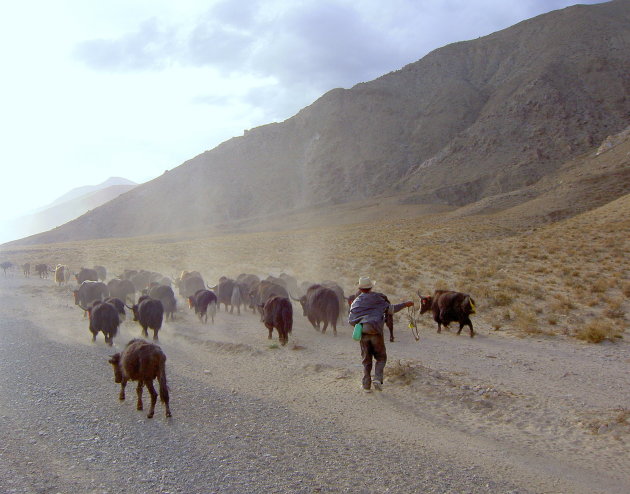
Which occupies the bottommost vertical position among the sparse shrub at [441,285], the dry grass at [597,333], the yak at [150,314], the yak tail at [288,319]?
the dry grass at [597,333]

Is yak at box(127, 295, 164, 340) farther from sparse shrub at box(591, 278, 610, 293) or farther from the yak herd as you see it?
sparse shrub at box(591, 278, 610, 293)

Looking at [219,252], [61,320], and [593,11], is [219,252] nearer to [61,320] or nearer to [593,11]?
[61,320]

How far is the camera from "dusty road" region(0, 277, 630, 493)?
5734 mm

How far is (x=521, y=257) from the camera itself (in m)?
25.1

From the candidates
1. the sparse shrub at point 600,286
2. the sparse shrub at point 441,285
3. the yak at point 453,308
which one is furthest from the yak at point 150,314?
the sparse shrub at point 600,286

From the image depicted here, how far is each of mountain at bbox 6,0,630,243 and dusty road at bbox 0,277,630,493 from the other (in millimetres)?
65895

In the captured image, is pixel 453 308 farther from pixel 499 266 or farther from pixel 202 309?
pixel 499 266

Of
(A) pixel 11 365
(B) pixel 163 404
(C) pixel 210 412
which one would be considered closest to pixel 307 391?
(C) pixel 210 412

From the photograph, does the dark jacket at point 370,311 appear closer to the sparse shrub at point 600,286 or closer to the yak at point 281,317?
the yak at point 281,317

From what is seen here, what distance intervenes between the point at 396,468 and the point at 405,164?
92040 millimetres

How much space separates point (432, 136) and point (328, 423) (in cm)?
9412

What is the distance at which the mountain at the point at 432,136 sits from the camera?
265 ft

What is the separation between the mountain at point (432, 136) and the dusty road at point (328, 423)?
65.9 m

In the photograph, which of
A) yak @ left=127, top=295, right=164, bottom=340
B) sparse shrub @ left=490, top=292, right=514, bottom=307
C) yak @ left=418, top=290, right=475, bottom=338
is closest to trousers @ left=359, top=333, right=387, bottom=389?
yak @ left=418, top=290, right=475, bottom=338
